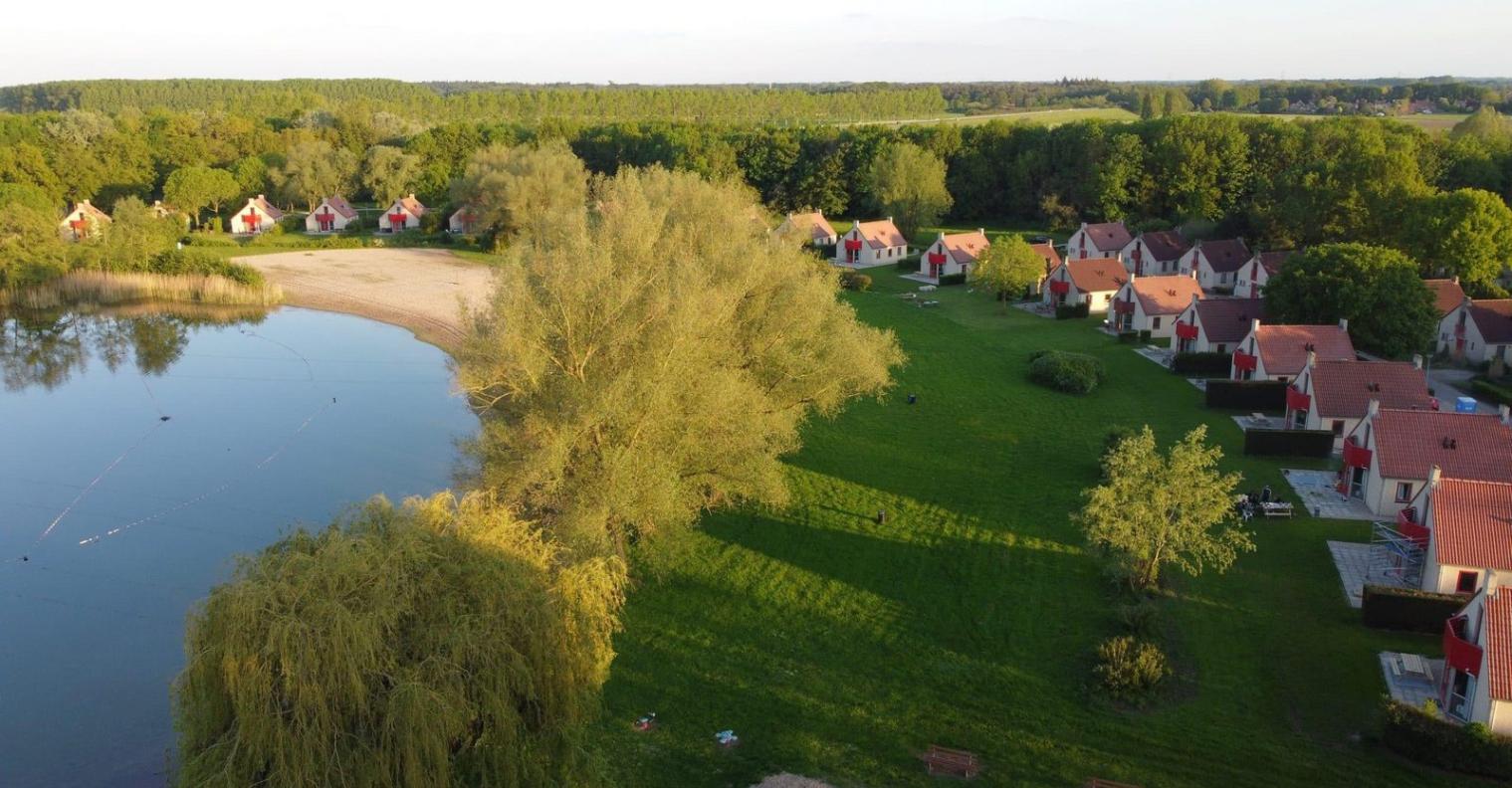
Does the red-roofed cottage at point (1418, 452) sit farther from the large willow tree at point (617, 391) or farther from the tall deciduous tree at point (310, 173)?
the tall deciduous tree at point (310, 173)

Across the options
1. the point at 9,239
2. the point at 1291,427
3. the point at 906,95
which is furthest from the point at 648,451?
the point at 906,95

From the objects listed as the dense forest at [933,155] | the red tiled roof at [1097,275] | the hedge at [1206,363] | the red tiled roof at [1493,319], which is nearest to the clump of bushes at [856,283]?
the red tiled roof at [1097,275]

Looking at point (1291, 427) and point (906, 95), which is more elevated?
point (906, 95)

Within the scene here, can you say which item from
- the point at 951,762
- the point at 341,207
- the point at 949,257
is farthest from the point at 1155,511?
the point at 341,207

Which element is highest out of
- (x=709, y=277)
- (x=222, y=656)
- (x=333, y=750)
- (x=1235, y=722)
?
(x=709, y=277)

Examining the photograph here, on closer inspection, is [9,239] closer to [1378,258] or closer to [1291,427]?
[1291,427]

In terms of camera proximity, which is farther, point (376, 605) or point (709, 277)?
point (709, 277)

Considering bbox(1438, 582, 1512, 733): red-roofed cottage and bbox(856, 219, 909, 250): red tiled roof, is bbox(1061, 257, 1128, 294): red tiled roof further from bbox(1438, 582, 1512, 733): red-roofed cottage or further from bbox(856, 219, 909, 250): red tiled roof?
bbox(1438, 582, 1512, 733): red-roofed cottage
